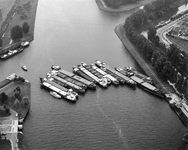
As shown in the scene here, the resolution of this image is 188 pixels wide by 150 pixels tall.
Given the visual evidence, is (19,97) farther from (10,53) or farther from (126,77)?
(126,77)

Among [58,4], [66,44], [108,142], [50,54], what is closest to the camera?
[108,142]

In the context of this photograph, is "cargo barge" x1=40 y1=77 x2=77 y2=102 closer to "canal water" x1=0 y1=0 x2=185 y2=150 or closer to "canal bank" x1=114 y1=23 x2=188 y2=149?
"canal water" x1=0 y1=0 x2=185 y2=150

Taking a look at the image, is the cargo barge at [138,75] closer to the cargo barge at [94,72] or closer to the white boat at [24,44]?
the cargo barge at [94,72]

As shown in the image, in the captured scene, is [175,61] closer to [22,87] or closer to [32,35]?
[22,87]

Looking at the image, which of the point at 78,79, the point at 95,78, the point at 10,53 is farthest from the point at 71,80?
the point at 10,53

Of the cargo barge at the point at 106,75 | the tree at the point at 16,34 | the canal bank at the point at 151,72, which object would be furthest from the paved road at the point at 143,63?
the tree at the point at 16,34

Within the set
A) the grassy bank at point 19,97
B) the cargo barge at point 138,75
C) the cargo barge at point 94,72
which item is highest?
the grassy bank at point 19,97

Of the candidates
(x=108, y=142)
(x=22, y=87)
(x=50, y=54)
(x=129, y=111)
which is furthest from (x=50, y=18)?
(x=108, y=142)
